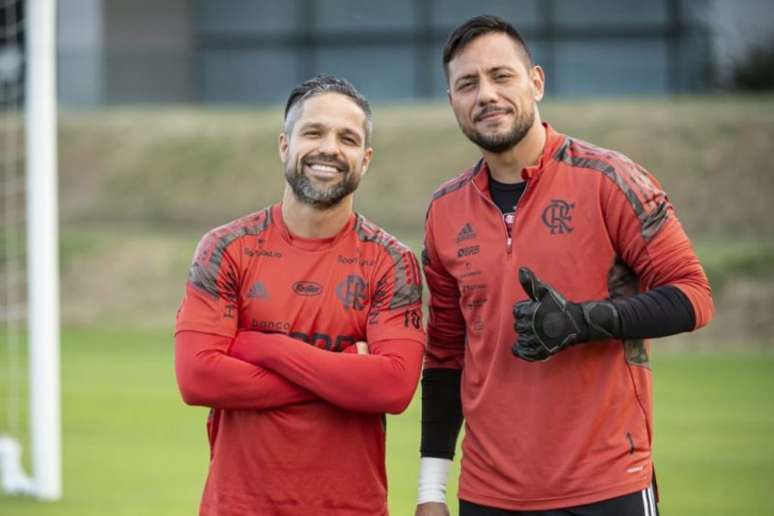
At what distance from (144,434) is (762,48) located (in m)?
16.8

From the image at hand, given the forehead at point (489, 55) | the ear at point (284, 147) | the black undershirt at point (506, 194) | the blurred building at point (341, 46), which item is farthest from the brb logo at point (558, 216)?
the blurred building at point (341, 46)

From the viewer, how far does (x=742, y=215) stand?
2016 centimetres

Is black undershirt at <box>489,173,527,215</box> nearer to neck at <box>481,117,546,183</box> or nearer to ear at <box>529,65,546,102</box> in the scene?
neck at <box>481,117,546,183</box>

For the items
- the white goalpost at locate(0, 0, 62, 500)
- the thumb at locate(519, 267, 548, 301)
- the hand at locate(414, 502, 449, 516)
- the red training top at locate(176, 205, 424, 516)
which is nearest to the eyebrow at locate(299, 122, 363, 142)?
the red training top at locate(176, 205, 424, 516)

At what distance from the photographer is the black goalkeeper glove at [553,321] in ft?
10.6

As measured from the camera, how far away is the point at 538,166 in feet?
11.5

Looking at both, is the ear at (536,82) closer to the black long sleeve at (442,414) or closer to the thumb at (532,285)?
the thumb at (532,285)

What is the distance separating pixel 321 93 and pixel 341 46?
23.4m

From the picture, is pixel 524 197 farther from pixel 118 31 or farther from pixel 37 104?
pixel 118 31

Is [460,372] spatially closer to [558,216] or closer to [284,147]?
[558,216]

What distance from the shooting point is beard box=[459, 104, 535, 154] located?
346 cm

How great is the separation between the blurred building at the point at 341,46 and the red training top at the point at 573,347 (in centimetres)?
2186

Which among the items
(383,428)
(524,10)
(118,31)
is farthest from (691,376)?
(118,31)

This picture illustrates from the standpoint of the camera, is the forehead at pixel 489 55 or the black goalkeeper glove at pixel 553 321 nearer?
the black goalkeeper glove at pixel 553 321
